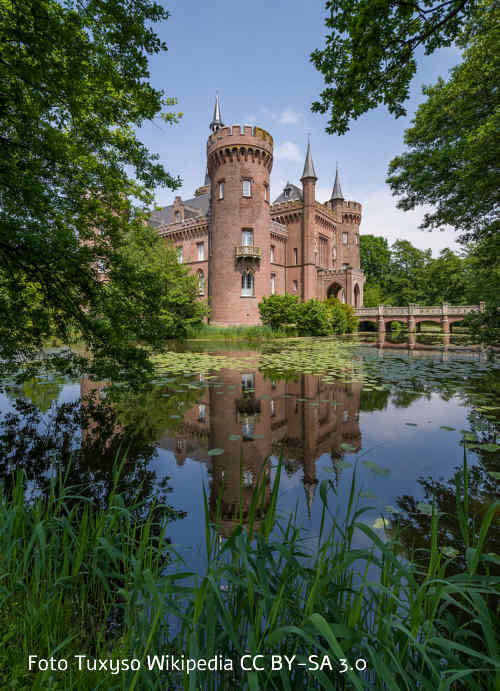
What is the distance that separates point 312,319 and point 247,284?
6184mm

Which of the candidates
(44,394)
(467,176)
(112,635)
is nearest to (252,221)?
(467,176)

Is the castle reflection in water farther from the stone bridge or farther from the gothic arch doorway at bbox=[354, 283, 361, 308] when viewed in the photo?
the gothic arch doorway at bbox=[354, 283, 361, 308]

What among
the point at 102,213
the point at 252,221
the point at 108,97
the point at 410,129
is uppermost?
the point at 252,221

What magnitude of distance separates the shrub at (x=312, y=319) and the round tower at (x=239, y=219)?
3.68 metres

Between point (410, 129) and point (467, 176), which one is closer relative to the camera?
point (467, 176)

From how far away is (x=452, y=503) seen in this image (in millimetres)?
2574

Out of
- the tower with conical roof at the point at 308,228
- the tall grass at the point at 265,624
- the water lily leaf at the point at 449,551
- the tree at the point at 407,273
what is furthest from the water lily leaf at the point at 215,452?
the tree at the point at 407,273

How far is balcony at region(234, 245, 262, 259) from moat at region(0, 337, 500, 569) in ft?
62.3

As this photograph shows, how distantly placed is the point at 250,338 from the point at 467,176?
15.6 metres

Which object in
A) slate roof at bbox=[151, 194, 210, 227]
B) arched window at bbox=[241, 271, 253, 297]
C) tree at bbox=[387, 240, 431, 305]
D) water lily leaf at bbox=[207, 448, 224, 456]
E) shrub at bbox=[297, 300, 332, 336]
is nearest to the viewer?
water lily leaf at bbox=[207, 448, 224, 456]

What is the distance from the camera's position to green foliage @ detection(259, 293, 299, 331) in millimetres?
23547

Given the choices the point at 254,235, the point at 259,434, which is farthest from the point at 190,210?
the point at 259,434

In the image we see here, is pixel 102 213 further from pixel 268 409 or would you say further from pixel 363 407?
pixel 363 407

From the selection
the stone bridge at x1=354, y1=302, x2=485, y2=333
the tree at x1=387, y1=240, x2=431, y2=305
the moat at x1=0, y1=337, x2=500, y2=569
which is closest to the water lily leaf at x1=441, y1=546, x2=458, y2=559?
the moat at x1=0, y1=337, x2=500, y2=569
